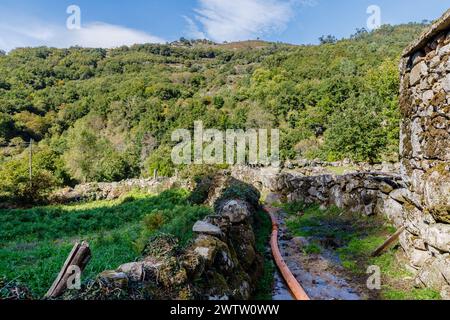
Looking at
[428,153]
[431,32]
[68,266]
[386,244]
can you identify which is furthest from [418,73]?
[68,266]

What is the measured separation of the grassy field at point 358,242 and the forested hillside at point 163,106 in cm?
1574

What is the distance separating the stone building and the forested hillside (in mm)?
18720

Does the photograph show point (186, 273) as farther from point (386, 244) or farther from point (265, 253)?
point (386, 244)

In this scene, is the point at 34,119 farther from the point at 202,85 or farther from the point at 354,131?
the point at 354,131

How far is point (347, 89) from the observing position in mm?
44438

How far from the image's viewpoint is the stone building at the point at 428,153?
4625mm

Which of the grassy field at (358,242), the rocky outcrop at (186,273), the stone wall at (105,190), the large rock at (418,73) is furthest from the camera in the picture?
the stone wall at (105,190)

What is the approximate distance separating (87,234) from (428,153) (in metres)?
11.0

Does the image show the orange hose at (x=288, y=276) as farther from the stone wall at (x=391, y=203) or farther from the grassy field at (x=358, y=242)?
the stone wall at (x=391, y=203)

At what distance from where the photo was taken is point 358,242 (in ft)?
23.0

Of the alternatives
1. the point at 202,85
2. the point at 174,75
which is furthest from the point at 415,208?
the point at 174,75

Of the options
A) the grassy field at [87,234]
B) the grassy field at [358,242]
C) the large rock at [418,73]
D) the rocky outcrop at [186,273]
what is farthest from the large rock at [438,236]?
the grassy field at [87,234]

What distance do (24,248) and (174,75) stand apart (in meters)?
77.7
